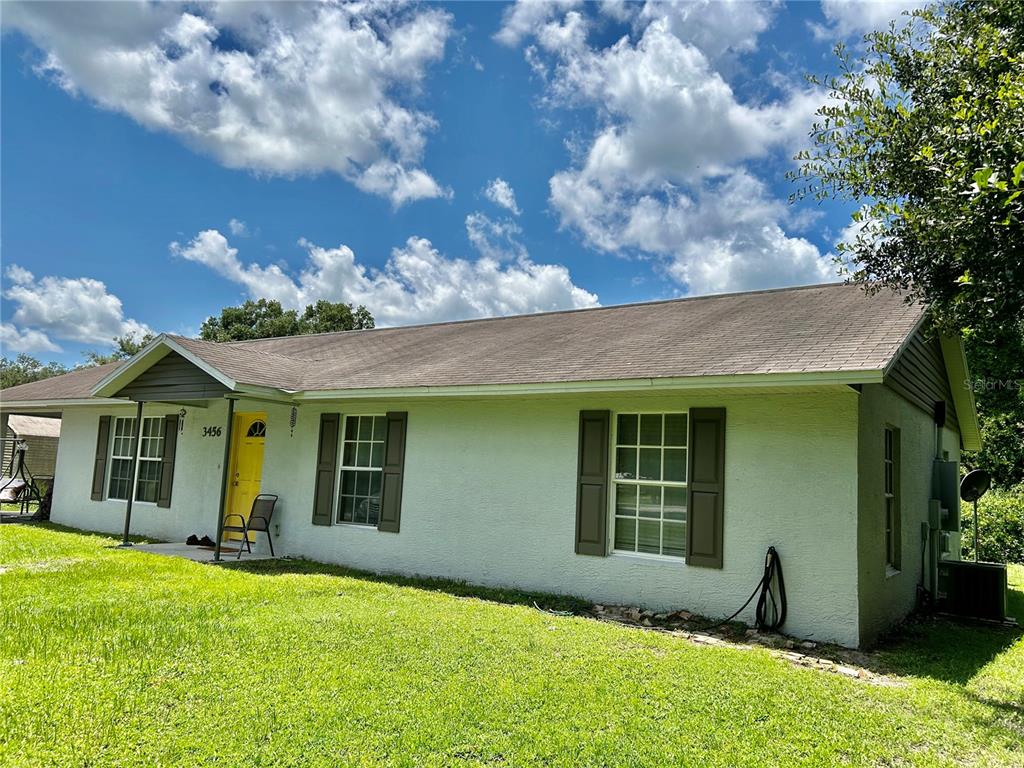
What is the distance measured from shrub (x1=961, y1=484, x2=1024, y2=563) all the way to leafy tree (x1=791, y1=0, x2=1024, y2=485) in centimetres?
1177

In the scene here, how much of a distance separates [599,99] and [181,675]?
11.3 metres

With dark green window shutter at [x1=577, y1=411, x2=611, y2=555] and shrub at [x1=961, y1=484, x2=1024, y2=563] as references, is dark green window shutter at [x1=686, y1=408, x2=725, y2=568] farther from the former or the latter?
shrub at [x1=961, y1=484, x2=1024, y2=563]

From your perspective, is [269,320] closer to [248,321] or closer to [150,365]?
[248,321]

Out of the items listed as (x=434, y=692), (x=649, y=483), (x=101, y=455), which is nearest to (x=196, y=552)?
(x=101, y=455)

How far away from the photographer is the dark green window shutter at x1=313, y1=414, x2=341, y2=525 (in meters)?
9.73

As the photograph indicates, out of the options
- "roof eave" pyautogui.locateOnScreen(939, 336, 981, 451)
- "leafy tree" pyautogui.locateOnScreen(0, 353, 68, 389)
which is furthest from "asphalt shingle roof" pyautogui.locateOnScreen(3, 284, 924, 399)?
"leafy tree" pyautogui.locateOnScreen(0, 353, 68, 389)

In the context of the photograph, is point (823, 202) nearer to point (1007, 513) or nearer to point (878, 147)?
point (878, 147)

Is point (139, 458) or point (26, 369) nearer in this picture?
point (139, 458)

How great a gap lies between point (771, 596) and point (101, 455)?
499 inches

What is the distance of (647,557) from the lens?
7.20 m

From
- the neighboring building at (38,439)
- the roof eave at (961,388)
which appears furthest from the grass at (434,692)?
the neighboring building at (38,439)

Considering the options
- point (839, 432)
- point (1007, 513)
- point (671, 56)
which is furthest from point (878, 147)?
point (1007, 513)

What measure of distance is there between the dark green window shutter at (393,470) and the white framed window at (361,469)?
0.70ft

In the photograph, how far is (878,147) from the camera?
5.45 m
